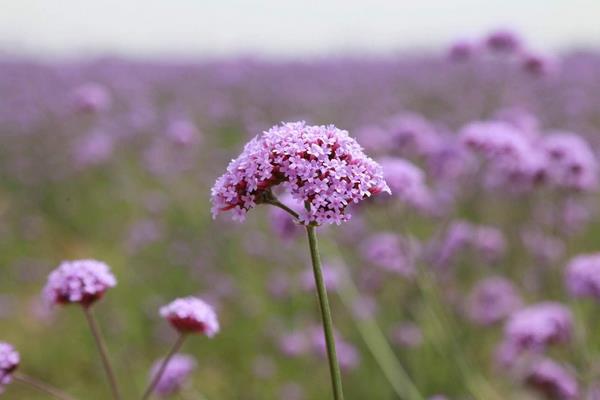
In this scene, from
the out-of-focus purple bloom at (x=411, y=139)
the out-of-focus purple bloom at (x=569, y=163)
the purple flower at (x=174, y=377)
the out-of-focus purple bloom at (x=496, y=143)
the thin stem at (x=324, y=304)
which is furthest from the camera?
the out-of-focus purple bloom at (x=411, y=139)

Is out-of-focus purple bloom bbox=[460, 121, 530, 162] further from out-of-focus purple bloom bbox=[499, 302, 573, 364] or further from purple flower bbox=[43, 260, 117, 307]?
purple flower bbox=[43, 260, 117, 307]

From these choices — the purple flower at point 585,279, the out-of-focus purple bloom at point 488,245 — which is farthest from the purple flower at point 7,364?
the out-of-focus purple bloom at point 488,245

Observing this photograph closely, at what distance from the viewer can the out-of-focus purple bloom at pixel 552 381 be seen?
3.57 metres

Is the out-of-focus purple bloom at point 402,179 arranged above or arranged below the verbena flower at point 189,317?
above

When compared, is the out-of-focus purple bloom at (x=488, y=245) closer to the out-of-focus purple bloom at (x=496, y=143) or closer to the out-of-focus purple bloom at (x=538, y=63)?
the out-of-focus purple bloom at (x=538, y=63)

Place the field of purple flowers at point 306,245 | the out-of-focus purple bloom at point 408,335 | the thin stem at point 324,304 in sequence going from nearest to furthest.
Result: 1. the thin stem at point 324,304
2. the field of purple flowers at point 306,245
3. the out-of-focus purple bloom at point 408,335

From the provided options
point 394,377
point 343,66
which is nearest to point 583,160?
point 394,377

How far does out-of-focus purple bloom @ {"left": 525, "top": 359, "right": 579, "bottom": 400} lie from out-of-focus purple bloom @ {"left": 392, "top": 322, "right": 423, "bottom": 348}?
36.9 inches

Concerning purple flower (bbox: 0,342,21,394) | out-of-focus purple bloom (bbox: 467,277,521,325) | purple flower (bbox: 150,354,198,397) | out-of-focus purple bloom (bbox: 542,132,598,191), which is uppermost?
out-of-focus purple bloom (bbox: 467,277,521,325)

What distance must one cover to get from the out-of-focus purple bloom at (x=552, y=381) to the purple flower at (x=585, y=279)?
0.46 metres

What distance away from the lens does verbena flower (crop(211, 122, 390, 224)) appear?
5.05 feet

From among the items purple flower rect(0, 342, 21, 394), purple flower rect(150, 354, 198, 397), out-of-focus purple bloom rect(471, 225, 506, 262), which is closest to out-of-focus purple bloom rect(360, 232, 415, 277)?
out-of-focus purple bloom rect(471, 225, 506, 262)

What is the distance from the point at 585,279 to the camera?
330 centimetres

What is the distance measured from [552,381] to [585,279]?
0.58 metres
